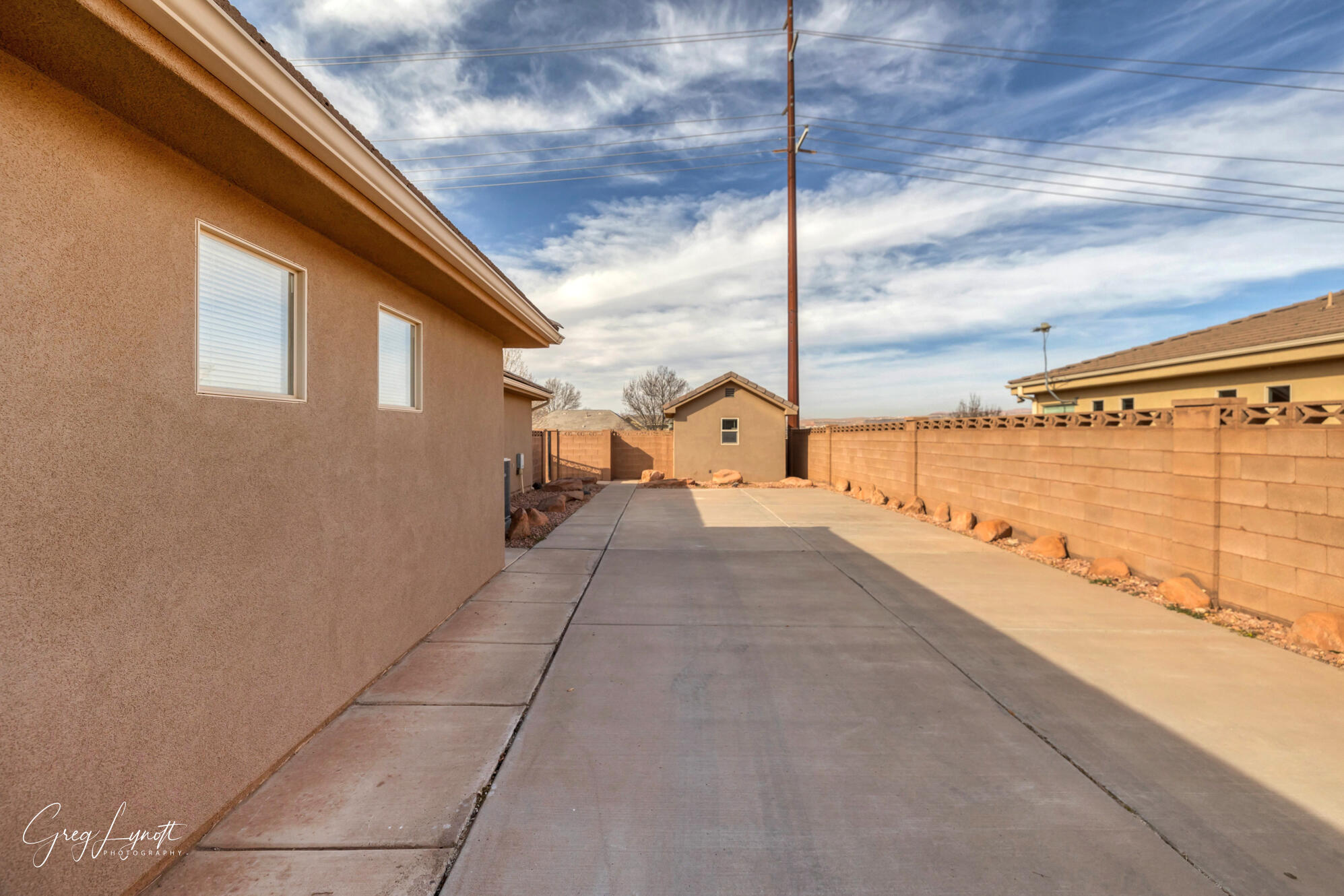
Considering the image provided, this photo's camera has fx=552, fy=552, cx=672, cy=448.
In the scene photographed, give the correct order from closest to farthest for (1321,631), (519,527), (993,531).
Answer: (1321,631)
(993,531)
(519,527)

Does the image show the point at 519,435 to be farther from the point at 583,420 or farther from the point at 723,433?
the point at 583,420

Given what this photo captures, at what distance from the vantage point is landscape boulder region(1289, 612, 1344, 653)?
14.3ft

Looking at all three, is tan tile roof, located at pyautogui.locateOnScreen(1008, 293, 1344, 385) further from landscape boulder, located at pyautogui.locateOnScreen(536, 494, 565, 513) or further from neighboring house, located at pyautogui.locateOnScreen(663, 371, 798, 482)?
landscape boulder, located at pyautogui.locateOnScreen(536, 494, 565, 513)

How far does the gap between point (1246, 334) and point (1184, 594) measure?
9.64 m

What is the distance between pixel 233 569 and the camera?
8.63 feet

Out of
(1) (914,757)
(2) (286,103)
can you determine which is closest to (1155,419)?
(1) (914,757)

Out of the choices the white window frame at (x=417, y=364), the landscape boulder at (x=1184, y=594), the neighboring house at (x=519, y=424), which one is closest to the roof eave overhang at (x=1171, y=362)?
the landscape boulder at (x=1184, y=594)

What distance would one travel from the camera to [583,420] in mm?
45562

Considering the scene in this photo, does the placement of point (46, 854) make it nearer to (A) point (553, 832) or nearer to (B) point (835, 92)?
(A) point (553, 832)

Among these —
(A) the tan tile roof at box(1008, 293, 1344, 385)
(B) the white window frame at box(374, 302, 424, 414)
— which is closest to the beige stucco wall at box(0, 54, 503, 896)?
(B) the white window frame at box(374, 302, 424, 414)

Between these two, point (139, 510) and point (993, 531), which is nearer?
point (139, 510)

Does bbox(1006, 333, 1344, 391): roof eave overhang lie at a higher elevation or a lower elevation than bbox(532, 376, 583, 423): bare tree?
lower

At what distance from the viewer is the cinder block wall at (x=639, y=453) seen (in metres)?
21.5

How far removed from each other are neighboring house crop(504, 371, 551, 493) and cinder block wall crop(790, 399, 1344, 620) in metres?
10.2
